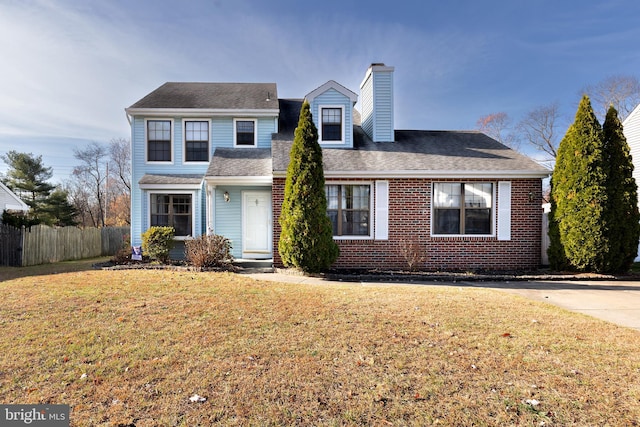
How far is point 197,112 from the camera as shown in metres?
12.4

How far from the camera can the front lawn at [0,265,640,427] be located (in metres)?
2.65

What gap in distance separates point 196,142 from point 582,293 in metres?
12.6

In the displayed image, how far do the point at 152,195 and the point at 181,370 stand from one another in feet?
34.1

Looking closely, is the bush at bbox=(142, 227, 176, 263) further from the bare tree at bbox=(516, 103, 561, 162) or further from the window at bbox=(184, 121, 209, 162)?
the bare tree at bbox=(516, 103, 561, 162)

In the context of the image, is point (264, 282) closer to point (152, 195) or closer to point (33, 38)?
point (152, 195)

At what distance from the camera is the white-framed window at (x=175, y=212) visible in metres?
12.3

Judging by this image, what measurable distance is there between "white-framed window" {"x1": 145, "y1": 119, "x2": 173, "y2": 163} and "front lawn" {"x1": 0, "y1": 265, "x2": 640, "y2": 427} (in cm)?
749

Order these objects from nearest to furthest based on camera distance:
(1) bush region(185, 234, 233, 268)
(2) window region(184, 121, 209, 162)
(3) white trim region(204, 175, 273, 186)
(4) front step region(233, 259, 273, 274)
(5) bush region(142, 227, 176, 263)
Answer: (1) bush region(185, 234, 233, 268)
(4) front step region(233, 259, 273, 274)
(3) white trim region(204, 175, 273, 186)
(5) bush region(142, 227, 176, 263)
(2) window region(184, 121, 209, 162)

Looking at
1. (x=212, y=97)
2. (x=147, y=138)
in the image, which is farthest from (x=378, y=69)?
(x=147, y=138)

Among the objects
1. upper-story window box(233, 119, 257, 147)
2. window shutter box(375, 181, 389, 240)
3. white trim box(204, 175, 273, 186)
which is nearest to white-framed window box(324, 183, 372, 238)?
window shutter box(375, 181, 389, 240)

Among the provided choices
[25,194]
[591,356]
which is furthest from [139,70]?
[25,194]

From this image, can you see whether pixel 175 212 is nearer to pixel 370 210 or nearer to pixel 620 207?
pixel 370 210

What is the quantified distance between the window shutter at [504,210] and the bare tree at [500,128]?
77.6ft

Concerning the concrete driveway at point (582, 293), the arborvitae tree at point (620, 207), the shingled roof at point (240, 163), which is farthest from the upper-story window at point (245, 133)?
the arborvitae tree at point (620, 207)
